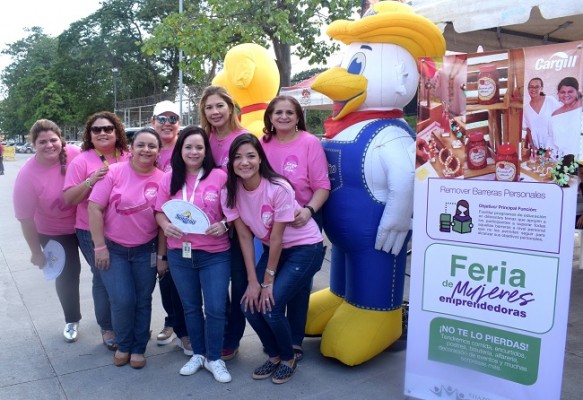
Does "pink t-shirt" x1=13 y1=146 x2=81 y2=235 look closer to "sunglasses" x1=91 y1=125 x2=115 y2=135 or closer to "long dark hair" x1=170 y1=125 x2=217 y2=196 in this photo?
"sunglasses" x1=91 y1=125 x2=115 y2=135

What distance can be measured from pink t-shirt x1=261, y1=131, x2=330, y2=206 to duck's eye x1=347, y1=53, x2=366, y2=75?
518 mm

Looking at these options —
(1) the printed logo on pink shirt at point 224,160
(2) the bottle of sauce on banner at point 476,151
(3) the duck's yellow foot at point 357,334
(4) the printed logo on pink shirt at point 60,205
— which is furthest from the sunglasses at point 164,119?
(2) the bottle of sauce on banner at point 476,151

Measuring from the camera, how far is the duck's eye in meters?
3.00

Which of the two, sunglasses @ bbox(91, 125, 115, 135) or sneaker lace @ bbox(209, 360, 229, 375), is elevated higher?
sunglasses @ bbox(91, 125, 115, 135)

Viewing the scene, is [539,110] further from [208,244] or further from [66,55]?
[66,55]

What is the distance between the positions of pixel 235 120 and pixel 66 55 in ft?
122

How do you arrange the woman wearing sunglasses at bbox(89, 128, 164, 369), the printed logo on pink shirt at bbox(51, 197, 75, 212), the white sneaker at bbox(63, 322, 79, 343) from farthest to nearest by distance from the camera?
the white sneaker at bbox(63, 322, 79, 343) → the printed logo on pink shirt at bbox(51, 197, 75, 212) → the woman wearing sunglasses at bbox(89, 128, 164, 369)

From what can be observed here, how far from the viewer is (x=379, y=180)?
2857 mm

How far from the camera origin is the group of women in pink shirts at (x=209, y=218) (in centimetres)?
269

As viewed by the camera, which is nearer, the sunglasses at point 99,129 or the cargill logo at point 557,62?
the cargill logo at point 557,62

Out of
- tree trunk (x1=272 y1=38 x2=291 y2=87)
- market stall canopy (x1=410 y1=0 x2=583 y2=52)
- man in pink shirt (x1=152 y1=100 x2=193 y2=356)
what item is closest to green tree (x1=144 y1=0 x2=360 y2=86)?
tree trunk (x1=272 y1=38 x2=291 y2=87)

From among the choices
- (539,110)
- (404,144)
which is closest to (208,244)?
(404,144)

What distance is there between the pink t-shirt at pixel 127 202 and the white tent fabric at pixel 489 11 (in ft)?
8.39

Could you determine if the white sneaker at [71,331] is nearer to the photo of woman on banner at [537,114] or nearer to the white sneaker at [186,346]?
the white sneaker at [186,346]
